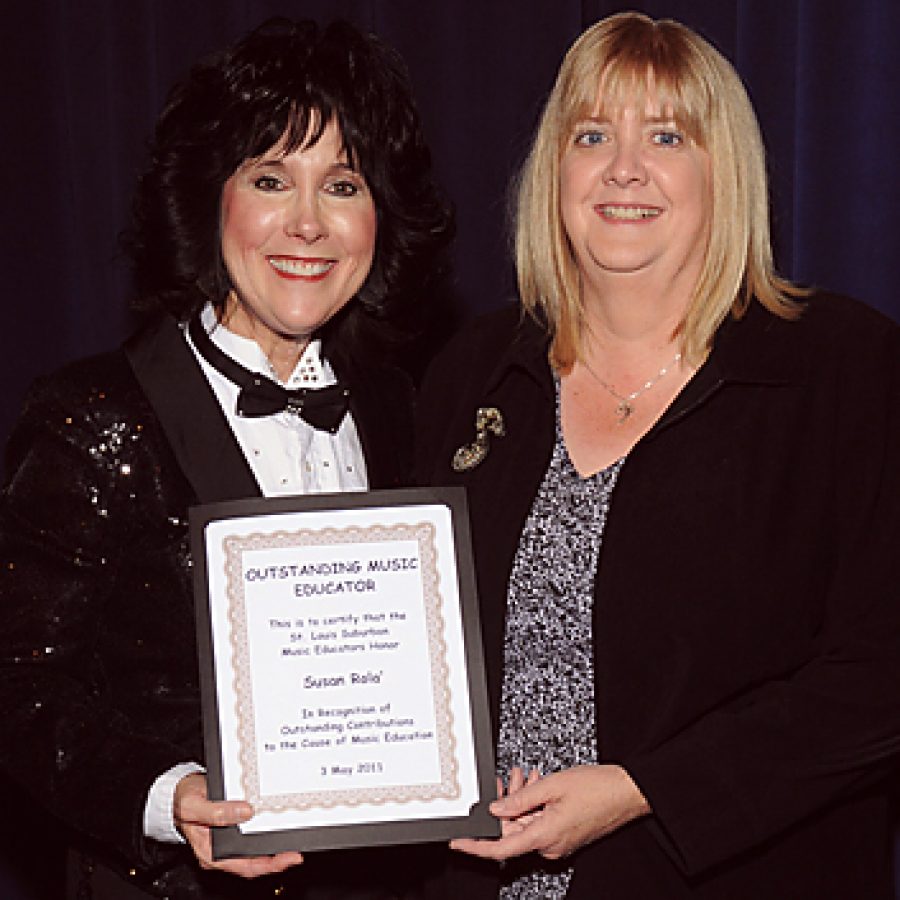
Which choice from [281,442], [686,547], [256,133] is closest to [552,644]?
[686,547]

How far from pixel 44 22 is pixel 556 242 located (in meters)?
1.55

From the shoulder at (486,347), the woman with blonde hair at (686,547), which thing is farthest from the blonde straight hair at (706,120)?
the shoulder at (486,347)

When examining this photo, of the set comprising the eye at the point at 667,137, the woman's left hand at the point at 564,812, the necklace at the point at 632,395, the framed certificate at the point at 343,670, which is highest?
the eye at the point at 667,137

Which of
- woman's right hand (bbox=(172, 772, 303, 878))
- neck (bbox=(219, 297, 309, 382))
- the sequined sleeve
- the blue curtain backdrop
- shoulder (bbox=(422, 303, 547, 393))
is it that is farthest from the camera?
the blue curtain backdrop

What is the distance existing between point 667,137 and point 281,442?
70 cm

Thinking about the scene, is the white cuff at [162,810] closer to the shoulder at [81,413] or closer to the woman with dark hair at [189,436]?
the woman with dark hair at [189,436]

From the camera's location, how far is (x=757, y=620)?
6.39ft

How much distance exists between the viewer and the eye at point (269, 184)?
199 centimetres

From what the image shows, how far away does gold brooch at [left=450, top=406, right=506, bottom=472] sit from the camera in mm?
2164

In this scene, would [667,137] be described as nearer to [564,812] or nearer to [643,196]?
[643,196]

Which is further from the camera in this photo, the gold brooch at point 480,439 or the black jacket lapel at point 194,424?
the gold brooch at point 480,439

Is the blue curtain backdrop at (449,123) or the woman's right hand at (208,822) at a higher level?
the blue curtain backdrop at (449,123)

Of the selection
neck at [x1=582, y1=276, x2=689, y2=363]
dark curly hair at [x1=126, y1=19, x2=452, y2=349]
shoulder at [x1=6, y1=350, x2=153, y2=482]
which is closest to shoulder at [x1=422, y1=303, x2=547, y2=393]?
neck at [x1=582, y1=276, x2=689, y2=363]

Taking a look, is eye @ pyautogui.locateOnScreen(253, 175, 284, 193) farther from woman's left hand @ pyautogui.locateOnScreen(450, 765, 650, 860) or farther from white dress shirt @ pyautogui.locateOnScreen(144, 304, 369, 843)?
woman's left hand @ pyautogui.locateOnScreen(450, 765, 650, 860)
